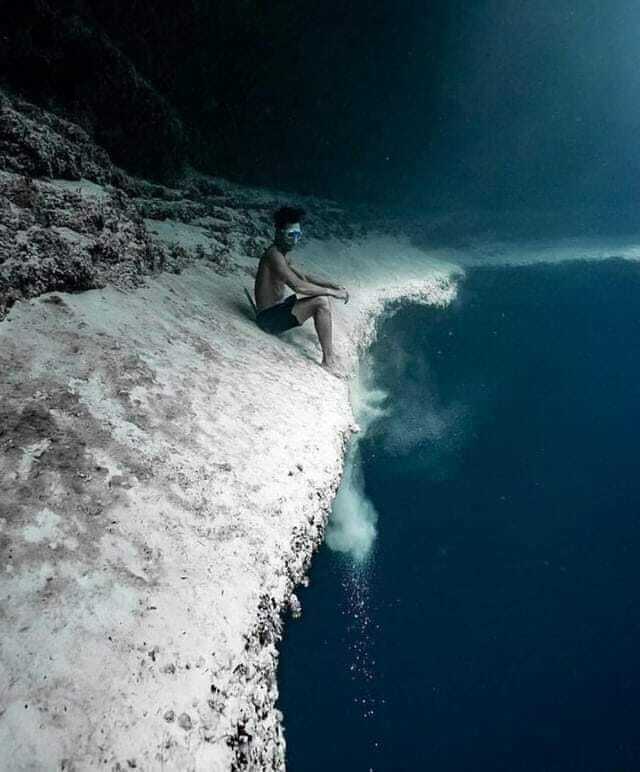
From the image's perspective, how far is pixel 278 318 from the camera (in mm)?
4887

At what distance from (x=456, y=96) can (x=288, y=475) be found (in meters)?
26.8

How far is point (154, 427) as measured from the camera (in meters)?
2.92

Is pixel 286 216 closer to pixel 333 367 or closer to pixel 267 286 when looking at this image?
pixel 267 286

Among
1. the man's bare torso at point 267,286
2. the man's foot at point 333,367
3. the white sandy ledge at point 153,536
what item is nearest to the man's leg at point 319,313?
the man's foot at point 333,367

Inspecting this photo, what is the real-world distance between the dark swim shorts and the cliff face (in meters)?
0.19

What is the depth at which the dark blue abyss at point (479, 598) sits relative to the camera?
2.41m

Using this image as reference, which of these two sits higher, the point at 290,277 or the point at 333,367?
the point at 290,277

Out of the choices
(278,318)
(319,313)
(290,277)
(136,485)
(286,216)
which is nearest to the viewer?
(136,485)

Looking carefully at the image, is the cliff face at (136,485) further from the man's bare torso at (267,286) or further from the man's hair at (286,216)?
the man's hair at (286,216)

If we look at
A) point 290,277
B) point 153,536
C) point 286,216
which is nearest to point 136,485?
point 153,536

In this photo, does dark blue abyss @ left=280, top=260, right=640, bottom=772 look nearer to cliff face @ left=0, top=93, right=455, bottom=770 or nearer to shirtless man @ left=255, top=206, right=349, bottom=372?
cliff face @ left=0, top=93, right=455, bottom=770

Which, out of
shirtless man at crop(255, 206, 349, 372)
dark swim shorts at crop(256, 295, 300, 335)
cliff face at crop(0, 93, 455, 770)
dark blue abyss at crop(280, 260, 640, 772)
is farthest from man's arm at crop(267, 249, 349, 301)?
dark blue abyss at crop(280, 260, 640, 772)

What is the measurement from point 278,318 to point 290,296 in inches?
11.4

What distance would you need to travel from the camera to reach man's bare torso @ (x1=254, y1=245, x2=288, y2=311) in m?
4.61
